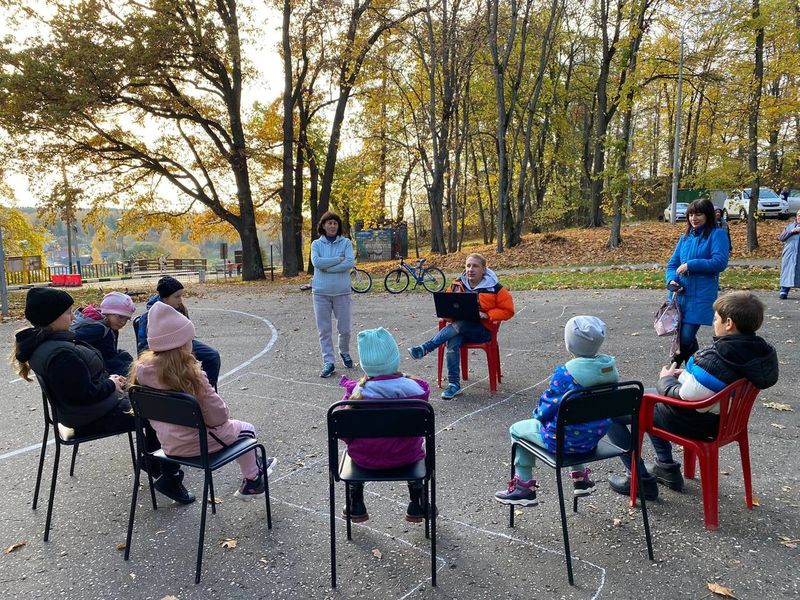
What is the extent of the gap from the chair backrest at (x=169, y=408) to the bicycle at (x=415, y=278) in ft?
37.4

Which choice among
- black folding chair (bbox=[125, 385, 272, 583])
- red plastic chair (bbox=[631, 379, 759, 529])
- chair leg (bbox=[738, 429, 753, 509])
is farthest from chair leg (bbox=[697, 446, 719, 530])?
black folding chair (bbox=[125, 385, 272, 583])

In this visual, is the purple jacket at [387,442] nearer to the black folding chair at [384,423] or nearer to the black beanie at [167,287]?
the black folding chair at [384,423]

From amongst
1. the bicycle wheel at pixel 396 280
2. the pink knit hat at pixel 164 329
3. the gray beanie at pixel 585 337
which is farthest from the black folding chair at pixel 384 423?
the bicycle wheel at pixel 396 280

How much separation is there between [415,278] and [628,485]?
436 inches

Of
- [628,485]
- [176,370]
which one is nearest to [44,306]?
[176,370]

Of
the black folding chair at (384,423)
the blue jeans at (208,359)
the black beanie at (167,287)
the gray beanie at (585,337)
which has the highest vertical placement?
the black beanie at (167,287)

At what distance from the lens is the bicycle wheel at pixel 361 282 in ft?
48.2

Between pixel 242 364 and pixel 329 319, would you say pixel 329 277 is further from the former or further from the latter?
pixel 242 364

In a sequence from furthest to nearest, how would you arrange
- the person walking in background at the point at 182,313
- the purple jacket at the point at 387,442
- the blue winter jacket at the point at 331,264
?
the blue winter jacket at the point at 331,264
the person walking in background at the point at 182,313
the purple jacket at the point at 387,442

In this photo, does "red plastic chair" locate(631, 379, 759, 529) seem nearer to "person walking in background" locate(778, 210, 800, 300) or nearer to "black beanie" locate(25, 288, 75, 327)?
"black beanie" locate(25, 288, 75, 327)

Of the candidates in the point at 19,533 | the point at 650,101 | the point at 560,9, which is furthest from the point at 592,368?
the point at 650,101

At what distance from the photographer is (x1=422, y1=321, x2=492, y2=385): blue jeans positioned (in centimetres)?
553

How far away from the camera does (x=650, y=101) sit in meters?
37.0

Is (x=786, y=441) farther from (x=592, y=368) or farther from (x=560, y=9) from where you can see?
(x=560, y=9)
